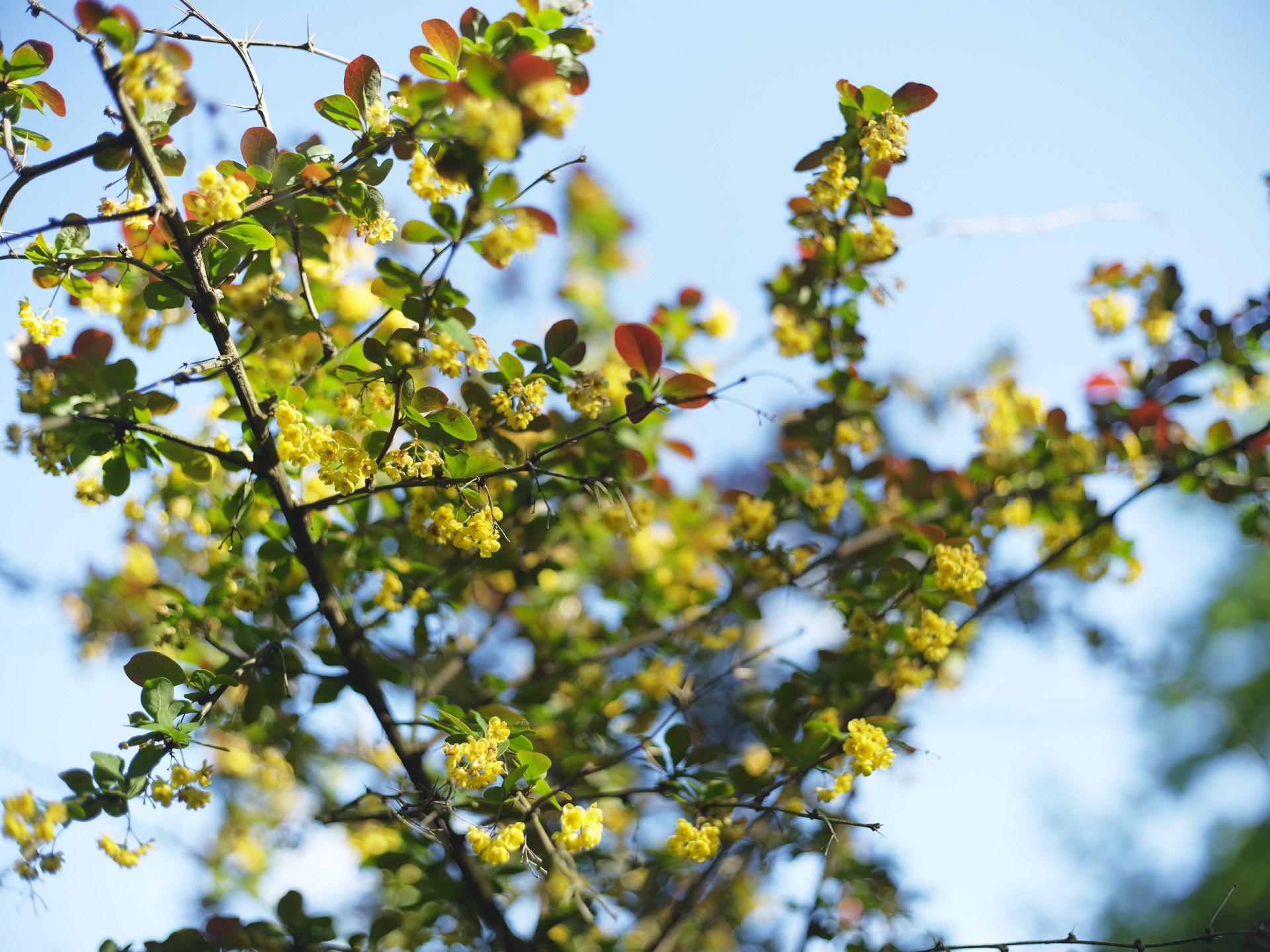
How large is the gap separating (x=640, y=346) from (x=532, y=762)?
0.68 m

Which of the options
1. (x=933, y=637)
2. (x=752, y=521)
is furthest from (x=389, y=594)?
(x=933, y=637)

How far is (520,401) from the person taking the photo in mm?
1252

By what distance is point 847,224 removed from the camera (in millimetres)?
1629

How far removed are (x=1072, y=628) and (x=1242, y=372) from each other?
3.19 ft

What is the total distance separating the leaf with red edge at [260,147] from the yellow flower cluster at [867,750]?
1.30m

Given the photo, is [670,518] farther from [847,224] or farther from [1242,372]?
[1242,372]

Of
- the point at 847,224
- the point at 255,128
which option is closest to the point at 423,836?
the point at 255,128

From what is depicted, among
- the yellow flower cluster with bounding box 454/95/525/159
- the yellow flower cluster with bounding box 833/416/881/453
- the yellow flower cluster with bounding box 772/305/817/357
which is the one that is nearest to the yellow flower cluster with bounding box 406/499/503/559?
the yellow flower cluster with bounding box 454/95/525/159

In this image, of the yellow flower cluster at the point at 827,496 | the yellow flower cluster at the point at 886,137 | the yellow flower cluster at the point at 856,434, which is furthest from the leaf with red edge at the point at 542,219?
the yellow flower cluster at the point at 856,434

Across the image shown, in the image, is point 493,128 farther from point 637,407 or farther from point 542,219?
point 637,407

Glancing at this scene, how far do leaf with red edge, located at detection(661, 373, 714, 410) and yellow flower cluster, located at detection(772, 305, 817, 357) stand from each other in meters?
0.71

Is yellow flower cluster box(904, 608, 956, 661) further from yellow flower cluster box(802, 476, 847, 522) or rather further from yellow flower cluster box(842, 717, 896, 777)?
yellow flower cluster box(802, 476, 847, 522)

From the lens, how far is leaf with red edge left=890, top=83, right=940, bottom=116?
1.34 metres

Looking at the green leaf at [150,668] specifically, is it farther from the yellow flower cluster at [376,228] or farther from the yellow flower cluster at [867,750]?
the yellow flower cluster at [867,750]
